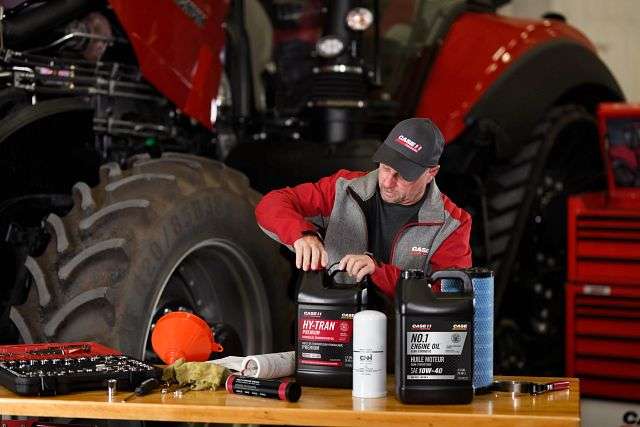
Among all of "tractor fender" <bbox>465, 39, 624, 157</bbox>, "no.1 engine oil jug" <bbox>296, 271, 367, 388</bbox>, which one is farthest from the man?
"tractor fender" <bbox>465, 39, 624, 157</bbox>

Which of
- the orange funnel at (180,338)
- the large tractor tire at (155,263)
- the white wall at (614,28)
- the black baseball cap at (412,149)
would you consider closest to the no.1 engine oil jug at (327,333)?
the orange funnel at (180,338)

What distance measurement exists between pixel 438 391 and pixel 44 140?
4.85 feet

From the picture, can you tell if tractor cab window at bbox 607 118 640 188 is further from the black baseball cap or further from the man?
the black baseball cap

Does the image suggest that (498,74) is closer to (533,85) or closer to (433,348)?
(533,85)

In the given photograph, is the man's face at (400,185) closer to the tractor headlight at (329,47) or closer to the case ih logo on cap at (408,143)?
the case ih logo on cap at (408,143)

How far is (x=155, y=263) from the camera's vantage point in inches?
124

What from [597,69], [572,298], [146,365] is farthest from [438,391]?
[597,69]

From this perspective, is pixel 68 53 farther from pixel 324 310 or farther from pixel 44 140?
pixel 324 310

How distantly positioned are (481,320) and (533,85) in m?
2.34

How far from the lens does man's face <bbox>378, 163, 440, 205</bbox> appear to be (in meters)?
3.01

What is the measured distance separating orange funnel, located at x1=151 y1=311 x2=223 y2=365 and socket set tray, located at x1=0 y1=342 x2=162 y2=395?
0.38ft

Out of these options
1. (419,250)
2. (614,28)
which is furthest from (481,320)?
(614,28)

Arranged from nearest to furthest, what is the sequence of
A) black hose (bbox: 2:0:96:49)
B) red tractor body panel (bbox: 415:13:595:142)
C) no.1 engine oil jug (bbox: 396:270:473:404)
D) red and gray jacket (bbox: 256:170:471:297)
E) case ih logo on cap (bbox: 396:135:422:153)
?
1. no.1 engine oil jug (bbox: 396:270:473:404)
2. case ih logo on cap (bbox: 396:135:422:153)
3. red and gray jacket (bbox: 256:170:471:297)
4. black hose (bbox: 2:0:96:49)
5. red tractor body panel (bbox: 415:13:595:142)

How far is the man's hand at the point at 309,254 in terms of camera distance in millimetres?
2783
